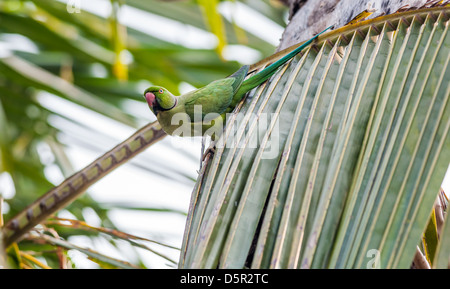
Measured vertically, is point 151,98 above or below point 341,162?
above

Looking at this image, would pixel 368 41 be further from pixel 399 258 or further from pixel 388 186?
pixel 399 258

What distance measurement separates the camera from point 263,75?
1243 millimetres

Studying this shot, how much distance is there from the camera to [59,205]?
1.27 metres

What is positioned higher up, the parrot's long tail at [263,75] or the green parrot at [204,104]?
the parrot's long tail at [263,75]

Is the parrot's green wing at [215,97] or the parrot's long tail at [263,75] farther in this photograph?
the parrot's green wing at [215,97]

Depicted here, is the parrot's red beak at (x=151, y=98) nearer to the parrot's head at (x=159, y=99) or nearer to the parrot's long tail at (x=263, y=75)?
the parrot's head at (x=159, y=99)

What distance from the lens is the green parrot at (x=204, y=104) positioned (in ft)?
4.37

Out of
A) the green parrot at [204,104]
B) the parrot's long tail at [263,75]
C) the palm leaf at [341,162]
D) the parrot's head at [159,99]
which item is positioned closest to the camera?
the palm leaf at [341,162]

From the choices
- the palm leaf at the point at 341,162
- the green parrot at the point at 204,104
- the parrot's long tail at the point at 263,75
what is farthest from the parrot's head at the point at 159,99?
the palm leaf at the point at 341,162

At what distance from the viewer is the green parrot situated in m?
1.33

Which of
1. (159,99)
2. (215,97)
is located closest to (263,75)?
(215,97)

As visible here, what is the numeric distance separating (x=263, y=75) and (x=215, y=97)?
17 centimetres

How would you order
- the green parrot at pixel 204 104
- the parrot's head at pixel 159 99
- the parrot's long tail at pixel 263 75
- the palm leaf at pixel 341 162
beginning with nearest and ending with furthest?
the palm leaf at pixel 341 162
the parrot's long tail at pixel 263 75
the green parrot at pixel 204 104
the parrot's head at pixel 159 99

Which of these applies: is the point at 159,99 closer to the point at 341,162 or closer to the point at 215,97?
the point at 215,97
